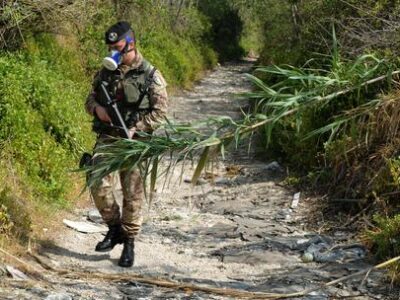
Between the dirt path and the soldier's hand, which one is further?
the soldier's hand

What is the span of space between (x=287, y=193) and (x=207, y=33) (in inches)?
1033

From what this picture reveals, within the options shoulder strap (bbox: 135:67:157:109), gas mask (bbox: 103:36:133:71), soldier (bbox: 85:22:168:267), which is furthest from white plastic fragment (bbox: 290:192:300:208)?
gas mask (bbox: 103:36:133:71)

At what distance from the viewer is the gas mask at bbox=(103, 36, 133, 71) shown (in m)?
5.26

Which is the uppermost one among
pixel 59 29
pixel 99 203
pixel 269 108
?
pixel 59 29

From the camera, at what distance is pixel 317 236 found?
6.81 metres

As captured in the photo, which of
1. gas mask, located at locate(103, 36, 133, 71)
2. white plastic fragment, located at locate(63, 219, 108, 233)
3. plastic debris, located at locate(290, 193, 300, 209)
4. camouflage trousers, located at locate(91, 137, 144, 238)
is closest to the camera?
gas mask, located at locate(103, 36, 133, 71)

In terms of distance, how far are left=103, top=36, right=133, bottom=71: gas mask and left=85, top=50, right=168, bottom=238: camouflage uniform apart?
11 centimetres

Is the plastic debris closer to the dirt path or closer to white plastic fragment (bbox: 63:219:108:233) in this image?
the dirt path

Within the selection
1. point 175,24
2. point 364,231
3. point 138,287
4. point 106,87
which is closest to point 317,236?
point 364,231

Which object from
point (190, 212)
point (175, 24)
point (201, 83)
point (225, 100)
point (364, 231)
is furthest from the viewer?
point (175, 24)

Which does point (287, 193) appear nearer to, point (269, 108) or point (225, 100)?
point (269, 108)

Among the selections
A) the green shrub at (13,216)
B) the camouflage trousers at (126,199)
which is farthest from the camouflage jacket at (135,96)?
the green shrub at (13,216)

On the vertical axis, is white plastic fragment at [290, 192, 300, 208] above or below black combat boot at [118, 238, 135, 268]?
below

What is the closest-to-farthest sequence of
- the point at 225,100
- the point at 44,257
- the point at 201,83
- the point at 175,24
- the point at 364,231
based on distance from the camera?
the point at 44,257 < the point at 364,231 < the point at 225,100 < the point at 201,83 < the point at 175,24
